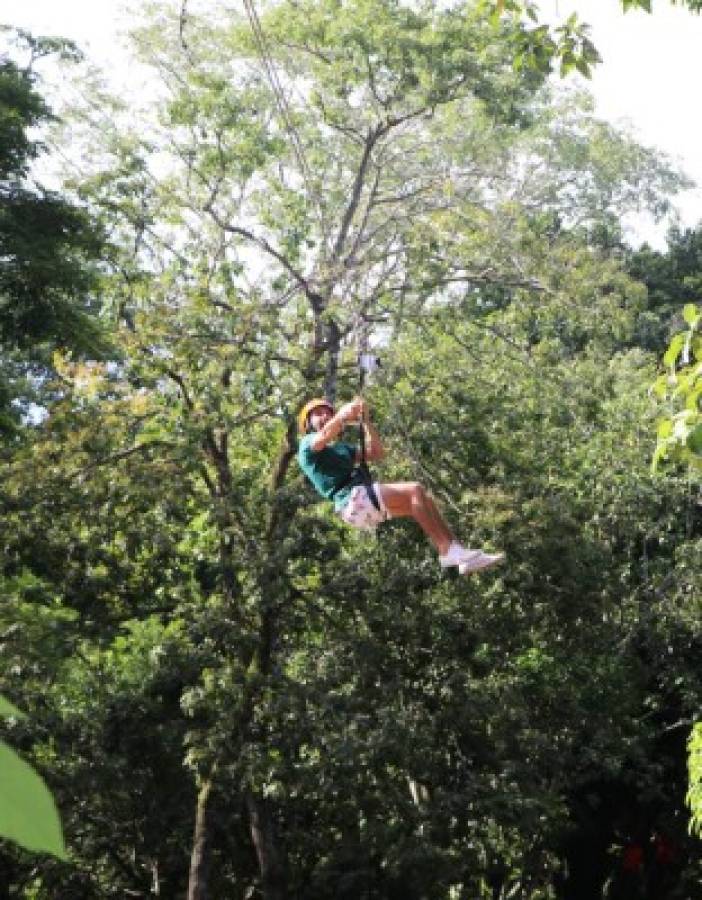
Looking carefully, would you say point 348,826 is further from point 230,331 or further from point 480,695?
point 230,331

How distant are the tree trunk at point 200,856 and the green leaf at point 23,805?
9.62m

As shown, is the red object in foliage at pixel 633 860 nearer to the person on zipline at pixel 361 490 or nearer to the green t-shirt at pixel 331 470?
the person on zipline at pixel 361 490

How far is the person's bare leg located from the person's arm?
434 mm

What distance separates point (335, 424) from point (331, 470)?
0.63m

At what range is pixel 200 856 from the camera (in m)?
9.90

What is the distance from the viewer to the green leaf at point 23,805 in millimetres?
375

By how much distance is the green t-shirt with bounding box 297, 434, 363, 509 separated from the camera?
5.76m

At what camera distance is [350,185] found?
36.7 ft

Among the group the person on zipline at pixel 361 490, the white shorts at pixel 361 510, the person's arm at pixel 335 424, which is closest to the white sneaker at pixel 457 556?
the person on zipline at pixel 361 490

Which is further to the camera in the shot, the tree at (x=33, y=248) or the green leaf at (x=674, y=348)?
the tree at (x=33, y=248)

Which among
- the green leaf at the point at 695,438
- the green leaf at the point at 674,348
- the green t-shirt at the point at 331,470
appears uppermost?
the green t-shirt at the point at 331,470

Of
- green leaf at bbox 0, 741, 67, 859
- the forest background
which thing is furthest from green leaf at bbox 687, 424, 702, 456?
the forest background

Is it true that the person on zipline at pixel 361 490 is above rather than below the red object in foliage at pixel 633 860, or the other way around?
below

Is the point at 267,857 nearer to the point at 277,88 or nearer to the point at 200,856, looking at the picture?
the point at 200,856
